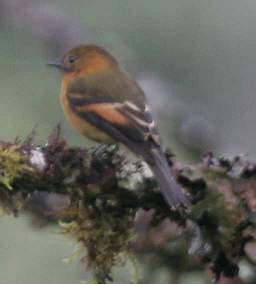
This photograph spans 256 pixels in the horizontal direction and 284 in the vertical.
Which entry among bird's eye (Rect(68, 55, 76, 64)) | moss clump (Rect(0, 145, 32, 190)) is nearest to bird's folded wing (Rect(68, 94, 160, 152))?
bird's eye (Rect(68, 55, 76, 64))

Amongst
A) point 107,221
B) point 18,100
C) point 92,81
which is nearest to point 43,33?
point 92,81

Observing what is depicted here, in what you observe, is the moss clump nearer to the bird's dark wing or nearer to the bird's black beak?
the bird's dark wing

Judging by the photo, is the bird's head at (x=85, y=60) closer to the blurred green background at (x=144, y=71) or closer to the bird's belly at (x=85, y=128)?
the blurred green background at (x=144, y=71)

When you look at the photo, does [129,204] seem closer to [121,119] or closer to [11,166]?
[11,166]

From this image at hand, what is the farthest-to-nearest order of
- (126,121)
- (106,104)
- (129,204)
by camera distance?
(106,104)
(126,121)
(129,204)

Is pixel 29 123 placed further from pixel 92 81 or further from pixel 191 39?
pixel 191 39

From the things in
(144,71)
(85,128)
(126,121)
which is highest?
(144,71)

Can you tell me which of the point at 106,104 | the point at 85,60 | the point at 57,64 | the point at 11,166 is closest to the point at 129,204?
the point at 11,166
